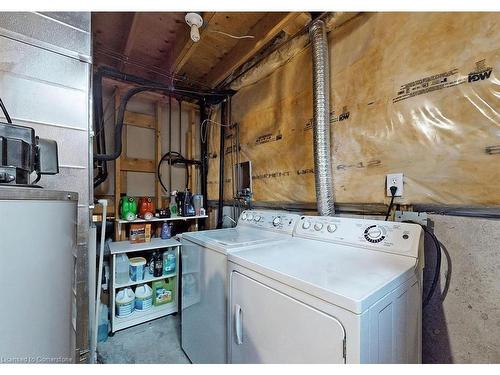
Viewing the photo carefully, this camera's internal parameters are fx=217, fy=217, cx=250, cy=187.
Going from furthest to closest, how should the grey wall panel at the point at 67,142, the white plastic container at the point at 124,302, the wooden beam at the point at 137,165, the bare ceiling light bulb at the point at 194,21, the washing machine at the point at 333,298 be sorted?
the wooden beam at the point at 137,165 < the white plastic container at the point at 124,302 < the bare ceiling light bulb at the point at 194,21 < the grey wall panel at the point at 67,142 < the washing machine at the point at 333,298

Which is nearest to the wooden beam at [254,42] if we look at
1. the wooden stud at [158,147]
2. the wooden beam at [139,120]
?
the wooden stud at [158,147]

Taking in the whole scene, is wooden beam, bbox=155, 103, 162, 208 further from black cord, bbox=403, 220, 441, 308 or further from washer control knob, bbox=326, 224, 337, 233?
black cord, bbox=403, 220, 441, 308

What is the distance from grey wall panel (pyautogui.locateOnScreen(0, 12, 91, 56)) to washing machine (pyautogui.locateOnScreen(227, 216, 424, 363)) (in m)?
1.54

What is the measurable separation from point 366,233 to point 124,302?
2.12 metres

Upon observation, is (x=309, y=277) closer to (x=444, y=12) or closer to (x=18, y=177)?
(x=18, y=177)

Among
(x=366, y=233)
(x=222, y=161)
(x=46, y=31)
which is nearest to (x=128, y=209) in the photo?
(x=222, y=161)

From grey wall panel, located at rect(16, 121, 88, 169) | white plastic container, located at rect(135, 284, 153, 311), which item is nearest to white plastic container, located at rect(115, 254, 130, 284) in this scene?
white plastic container, located at rect(135, 284, 153, 311)

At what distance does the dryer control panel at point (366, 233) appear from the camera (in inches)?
40.1

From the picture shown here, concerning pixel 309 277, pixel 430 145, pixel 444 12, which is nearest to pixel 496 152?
pixel 430 145

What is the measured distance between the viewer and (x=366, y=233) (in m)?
1.18

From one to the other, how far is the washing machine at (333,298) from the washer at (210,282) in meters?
0.10

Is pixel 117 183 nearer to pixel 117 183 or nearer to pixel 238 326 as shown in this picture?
pixel 117 183

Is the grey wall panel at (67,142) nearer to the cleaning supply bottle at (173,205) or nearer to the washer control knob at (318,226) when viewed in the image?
the cleaning supply bottle at (173,205)

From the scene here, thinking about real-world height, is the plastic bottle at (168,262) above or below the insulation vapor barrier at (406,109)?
below
